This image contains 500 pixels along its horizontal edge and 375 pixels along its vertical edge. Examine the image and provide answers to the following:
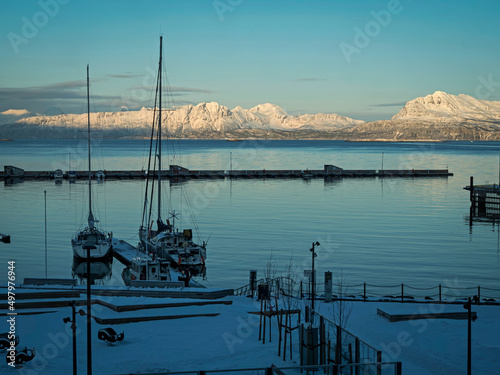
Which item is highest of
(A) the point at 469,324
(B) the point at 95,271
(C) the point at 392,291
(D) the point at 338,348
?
(A) the point at 469,324

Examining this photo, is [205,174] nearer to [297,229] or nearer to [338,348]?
[297,229]

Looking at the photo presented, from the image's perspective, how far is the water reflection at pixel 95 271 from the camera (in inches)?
1675

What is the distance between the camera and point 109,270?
45.6 meters

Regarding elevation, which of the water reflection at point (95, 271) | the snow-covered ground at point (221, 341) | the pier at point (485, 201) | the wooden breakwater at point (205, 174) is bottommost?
the water reflection at point (95, 271)

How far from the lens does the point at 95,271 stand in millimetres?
45375

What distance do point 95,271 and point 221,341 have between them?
1009 inches

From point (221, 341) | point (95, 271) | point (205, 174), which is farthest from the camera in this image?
point (205, 174)

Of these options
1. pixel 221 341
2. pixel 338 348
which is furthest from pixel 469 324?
pixel 221 341

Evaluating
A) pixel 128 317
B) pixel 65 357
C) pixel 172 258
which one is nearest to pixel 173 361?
pixel 65 357

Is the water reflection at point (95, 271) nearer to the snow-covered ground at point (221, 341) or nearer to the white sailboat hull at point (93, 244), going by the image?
the white sailboat hull at point (93, 244)

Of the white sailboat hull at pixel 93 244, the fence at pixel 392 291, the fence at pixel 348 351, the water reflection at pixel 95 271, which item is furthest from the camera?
the white sailboat hull at pixel 93 244

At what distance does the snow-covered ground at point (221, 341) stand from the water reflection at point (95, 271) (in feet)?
53.2

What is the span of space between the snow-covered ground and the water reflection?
16.2 m

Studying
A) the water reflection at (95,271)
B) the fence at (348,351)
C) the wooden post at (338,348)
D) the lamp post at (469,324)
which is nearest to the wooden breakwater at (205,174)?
the water reflection at (95,271)
